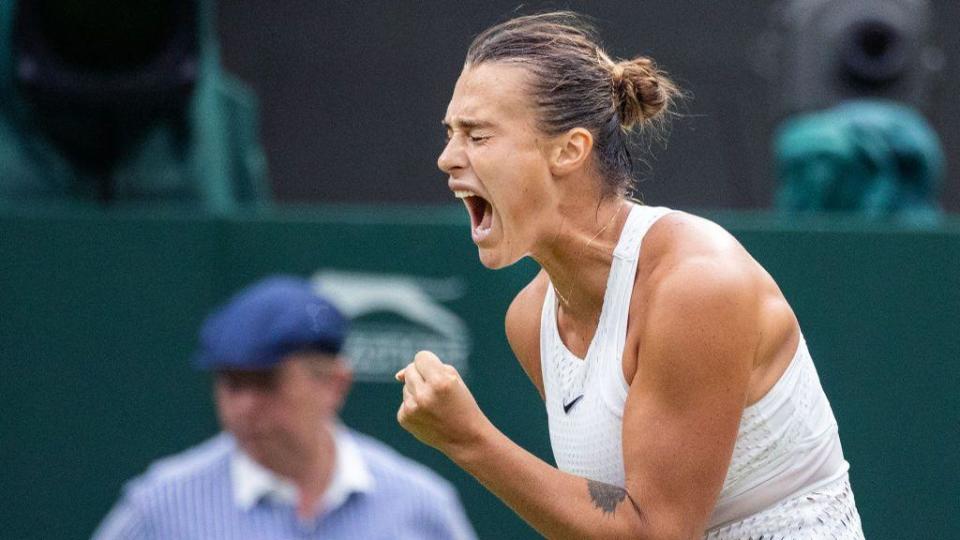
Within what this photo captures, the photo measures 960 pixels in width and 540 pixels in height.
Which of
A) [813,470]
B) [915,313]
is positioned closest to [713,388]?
[813,470]

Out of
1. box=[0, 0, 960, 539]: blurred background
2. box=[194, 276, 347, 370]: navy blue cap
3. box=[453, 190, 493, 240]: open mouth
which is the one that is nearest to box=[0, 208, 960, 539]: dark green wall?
box=[0, 0, 960, 539]: blurred background

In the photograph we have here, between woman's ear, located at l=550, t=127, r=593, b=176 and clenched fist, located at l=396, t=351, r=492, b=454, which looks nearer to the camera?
clenched fist, located at l=396, t=351, r=492, b=454

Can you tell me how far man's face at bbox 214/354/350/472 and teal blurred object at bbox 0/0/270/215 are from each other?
1.35m

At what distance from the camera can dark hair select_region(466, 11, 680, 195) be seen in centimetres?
216

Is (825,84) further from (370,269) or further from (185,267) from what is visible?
(185,267)

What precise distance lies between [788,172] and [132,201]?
6.43ft

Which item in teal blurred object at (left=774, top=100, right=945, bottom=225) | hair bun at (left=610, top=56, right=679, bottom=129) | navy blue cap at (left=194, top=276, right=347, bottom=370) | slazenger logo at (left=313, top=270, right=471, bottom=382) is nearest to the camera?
hair bun at (left=610, top=56, right=679, bottom=129)

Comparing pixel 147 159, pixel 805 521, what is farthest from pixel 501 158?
pixel 147 159

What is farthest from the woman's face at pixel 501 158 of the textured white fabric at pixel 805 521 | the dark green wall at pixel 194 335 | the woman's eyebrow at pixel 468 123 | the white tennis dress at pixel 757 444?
the dark green wall at pixel 194 335

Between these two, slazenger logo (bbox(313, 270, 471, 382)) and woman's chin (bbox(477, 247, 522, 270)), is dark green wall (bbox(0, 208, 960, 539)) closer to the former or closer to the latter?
slazenger logo (bbox(313, 270, 471, 382))

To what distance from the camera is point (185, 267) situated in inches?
166

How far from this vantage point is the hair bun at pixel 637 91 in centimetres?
224

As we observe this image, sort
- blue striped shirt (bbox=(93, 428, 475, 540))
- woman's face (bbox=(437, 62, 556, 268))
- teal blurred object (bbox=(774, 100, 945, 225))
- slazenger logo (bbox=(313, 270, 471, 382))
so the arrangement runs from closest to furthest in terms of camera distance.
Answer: woman's face (bbox=(437, 62, 556, 268)), blue striped shirt (bbox=(93, 428, 475, 540)), slazenger logo (bbox=(313, 270, 471, 382)), teal blurred object (bbox=(774, 100, 945, 225))

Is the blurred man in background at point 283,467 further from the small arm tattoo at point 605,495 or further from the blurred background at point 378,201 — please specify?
the small arm tattoo at point 605,495
